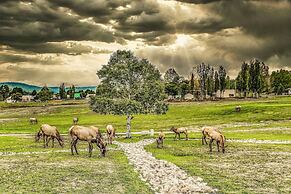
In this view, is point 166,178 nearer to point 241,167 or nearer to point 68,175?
point 68,175

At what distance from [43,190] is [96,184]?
3.37m

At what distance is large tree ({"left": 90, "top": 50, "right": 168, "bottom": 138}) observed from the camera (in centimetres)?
6223

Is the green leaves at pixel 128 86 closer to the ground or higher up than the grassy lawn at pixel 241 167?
higher up

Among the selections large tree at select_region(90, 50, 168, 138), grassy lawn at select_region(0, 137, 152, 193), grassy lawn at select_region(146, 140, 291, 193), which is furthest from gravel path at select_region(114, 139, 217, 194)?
large tree at select_region(90, 50, 168, 138)

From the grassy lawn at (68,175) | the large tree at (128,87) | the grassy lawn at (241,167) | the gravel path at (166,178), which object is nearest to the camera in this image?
the gravel path at (166,178)

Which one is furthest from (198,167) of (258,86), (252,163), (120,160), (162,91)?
(258,86)

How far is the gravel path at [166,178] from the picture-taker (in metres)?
21.7

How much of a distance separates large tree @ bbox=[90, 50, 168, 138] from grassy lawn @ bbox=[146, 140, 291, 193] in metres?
21.0

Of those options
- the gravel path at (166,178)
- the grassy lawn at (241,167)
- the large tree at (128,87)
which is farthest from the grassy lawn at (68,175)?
the large tree at (128,87)

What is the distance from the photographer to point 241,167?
98.7 ft

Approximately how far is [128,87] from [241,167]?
35984mm

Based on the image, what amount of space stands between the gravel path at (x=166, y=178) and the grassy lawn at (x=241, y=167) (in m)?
0.86

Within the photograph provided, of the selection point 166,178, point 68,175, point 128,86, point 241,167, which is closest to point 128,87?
point 128,86

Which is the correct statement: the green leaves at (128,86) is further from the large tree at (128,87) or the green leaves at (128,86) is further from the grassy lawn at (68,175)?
the grassy lawn at (68,175)
